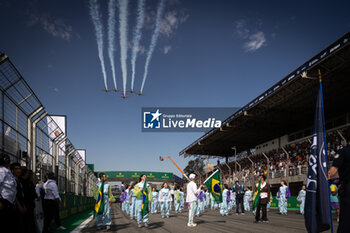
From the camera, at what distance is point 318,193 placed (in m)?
4.48

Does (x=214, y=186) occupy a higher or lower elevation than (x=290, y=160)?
lower

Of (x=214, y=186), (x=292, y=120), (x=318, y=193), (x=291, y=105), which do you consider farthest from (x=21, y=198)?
(x=292, y=120)

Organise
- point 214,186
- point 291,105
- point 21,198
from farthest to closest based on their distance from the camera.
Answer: point 291,105 < point 214,186 < point 21,198

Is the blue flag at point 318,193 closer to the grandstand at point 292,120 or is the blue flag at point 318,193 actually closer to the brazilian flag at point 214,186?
the brazilian flag at point 214,186

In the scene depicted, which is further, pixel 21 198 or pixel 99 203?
pixel 99 203

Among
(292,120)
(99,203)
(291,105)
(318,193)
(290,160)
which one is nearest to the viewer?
(318,193)

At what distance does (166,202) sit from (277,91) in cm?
1449

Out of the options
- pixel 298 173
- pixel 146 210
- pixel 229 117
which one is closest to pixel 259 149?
pixel 229 117

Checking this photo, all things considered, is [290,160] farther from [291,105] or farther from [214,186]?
[214,186]

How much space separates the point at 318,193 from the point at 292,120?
32.0 m

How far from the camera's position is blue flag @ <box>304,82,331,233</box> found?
4.39 meters

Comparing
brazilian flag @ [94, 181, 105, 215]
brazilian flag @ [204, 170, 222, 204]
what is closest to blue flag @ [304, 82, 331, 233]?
brazilian flag @ [94, 181, 105, 215]

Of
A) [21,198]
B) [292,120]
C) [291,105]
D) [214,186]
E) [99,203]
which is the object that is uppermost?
[291,105]

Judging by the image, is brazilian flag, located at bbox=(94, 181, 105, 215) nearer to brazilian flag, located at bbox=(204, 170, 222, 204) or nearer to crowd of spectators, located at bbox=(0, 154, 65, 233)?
crowd of spectators, located at bbox=(0, 154, 65, 233)
